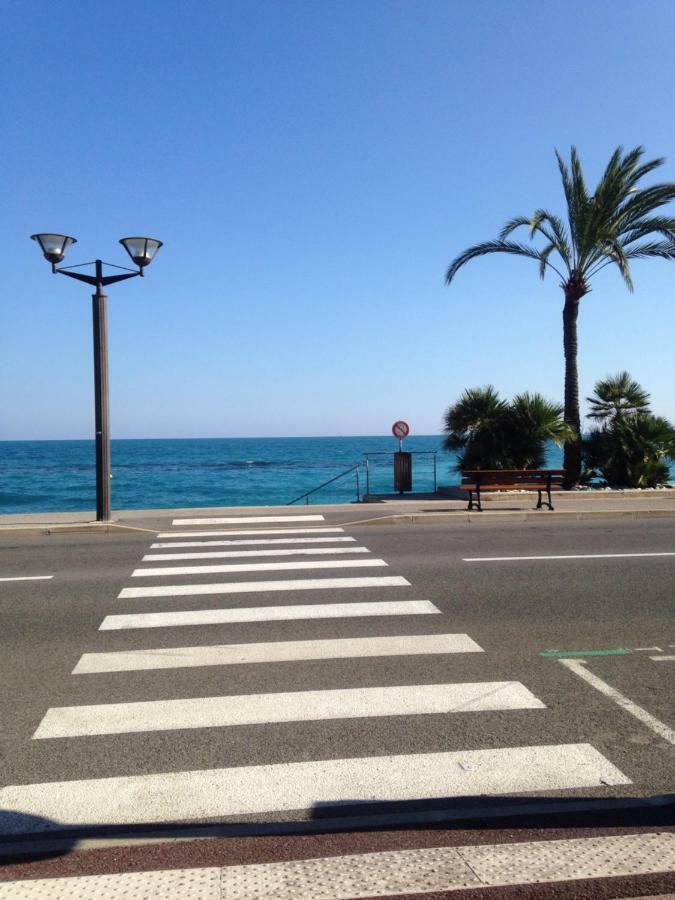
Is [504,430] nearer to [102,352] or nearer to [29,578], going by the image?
[102,352]

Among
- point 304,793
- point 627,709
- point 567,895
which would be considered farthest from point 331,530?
point 567,895

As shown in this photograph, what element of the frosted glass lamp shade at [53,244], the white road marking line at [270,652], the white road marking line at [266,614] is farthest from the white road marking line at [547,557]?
the frosted glass lamp shade at [53,244]

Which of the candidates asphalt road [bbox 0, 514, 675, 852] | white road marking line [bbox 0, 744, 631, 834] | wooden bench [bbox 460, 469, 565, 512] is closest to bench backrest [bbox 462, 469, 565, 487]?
wooden bench [bbox 460, 469, 565, 512]

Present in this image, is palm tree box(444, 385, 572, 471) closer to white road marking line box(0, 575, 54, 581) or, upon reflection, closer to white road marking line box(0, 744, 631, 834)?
white road marking line box(0, 575, 54, 581)

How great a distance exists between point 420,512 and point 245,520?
3.74m

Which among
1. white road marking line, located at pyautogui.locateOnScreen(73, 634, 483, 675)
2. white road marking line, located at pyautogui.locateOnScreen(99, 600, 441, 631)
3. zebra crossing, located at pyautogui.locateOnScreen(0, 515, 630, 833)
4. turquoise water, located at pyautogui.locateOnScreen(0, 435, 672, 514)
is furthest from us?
turquoise water, located at pyautogui.locateOnScreen(0, 435, 672, 514)

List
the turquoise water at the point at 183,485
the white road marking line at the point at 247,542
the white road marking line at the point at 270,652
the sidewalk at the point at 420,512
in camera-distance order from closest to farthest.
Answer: the white road marking line at the point at 270,652, the white road marking line at the point at 247,542, the sidewalk at the point at 420,512, the turquoise water at the point at 183,485

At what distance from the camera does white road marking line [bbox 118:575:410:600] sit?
8.74 metres

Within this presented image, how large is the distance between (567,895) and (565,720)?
75.2 inches

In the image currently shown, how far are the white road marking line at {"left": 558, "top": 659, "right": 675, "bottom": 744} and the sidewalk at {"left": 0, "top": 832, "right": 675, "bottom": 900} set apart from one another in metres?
1.41

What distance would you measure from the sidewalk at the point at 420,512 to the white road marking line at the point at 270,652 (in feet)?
26.3

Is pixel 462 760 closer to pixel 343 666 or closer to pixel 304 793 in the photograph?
pixel 304 793

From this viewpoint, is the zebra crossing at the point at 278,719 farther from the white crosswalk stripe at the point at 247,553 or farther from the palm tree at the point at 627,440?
the palm tree at the point at 627,440

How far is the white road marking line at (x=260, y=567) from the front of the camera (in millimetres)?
9938
